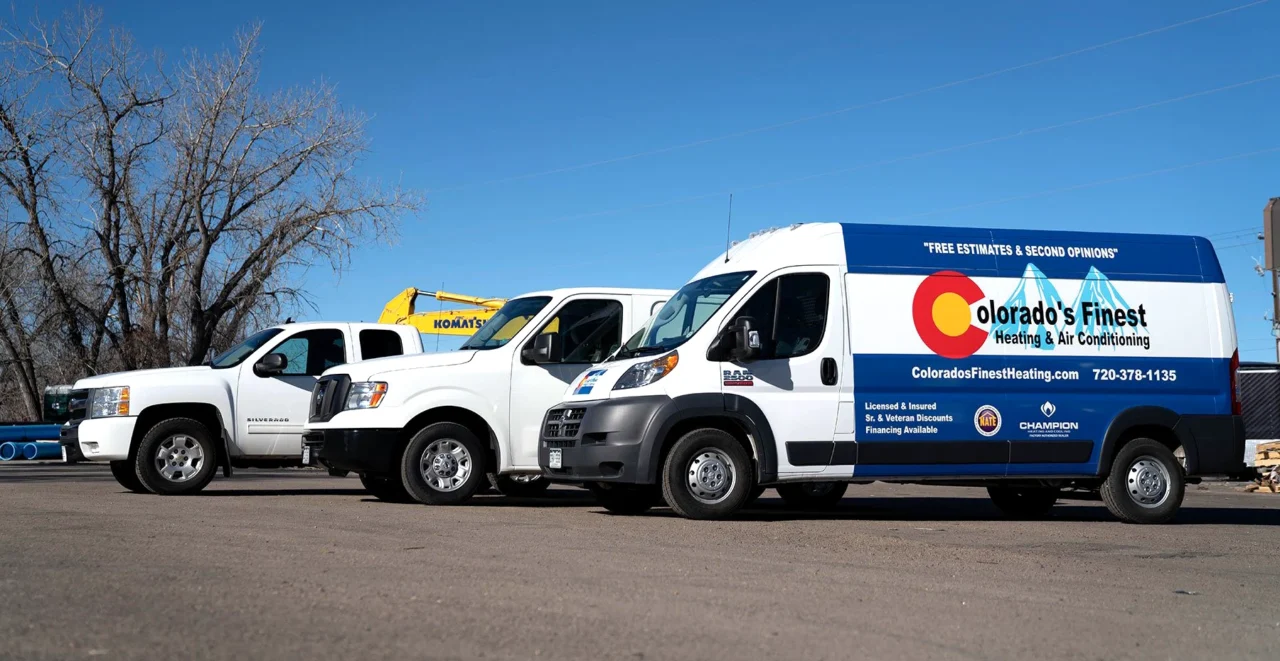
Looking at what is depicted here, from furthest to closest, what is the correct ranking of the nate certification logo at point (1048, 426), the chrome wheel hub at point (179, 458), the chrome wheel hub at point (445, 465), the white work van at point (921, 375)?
the chrome wheel hub at point (179, 458) → the chrome wheel hub at point (445, 465) → the nate certification logo at point (1048, 426) → the white work van at point (921, 375)

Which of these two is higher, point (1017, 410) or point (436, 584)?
point (1017, 410)

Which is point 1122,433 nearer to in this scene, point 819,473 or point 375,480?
point 819,473

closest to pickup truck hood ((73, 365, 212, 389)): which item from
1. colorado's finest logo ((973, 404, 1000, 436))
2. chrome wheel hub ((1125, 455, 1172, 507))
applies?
colorado's finest logo ((973, 404, 1000, 436))

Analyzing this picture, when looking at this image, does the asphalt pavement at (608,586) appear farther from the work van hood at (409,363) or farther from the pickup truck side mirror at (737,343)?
the work van hood at (409,363)

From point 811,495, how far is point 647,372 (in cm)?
398

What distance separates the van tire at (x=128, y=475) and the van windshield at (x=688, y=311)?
20.4ft

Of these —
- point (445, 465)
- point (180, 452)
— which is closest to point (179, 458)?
point (180, 452)

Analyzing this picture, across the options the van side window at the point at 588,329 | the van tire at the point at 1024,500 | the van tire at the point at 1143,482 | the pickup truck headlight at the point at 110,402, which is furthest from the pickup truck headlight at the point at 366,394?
the van tire at the point at 1143,482

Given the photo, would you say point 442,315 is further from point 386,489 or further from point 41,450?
point 386,489

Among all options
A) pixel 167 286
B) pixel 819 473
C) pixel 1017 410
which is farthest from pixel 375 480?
pixel 167 286

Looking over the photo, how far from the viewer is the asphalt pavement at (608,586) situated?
5.22m

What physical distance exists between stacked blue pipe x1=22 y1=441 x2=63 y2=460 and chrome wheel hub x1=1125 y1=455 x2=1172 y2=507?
77.5ft

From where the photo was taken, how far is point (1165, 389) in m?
12.2

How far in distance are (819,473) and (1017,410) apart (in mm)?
1965
